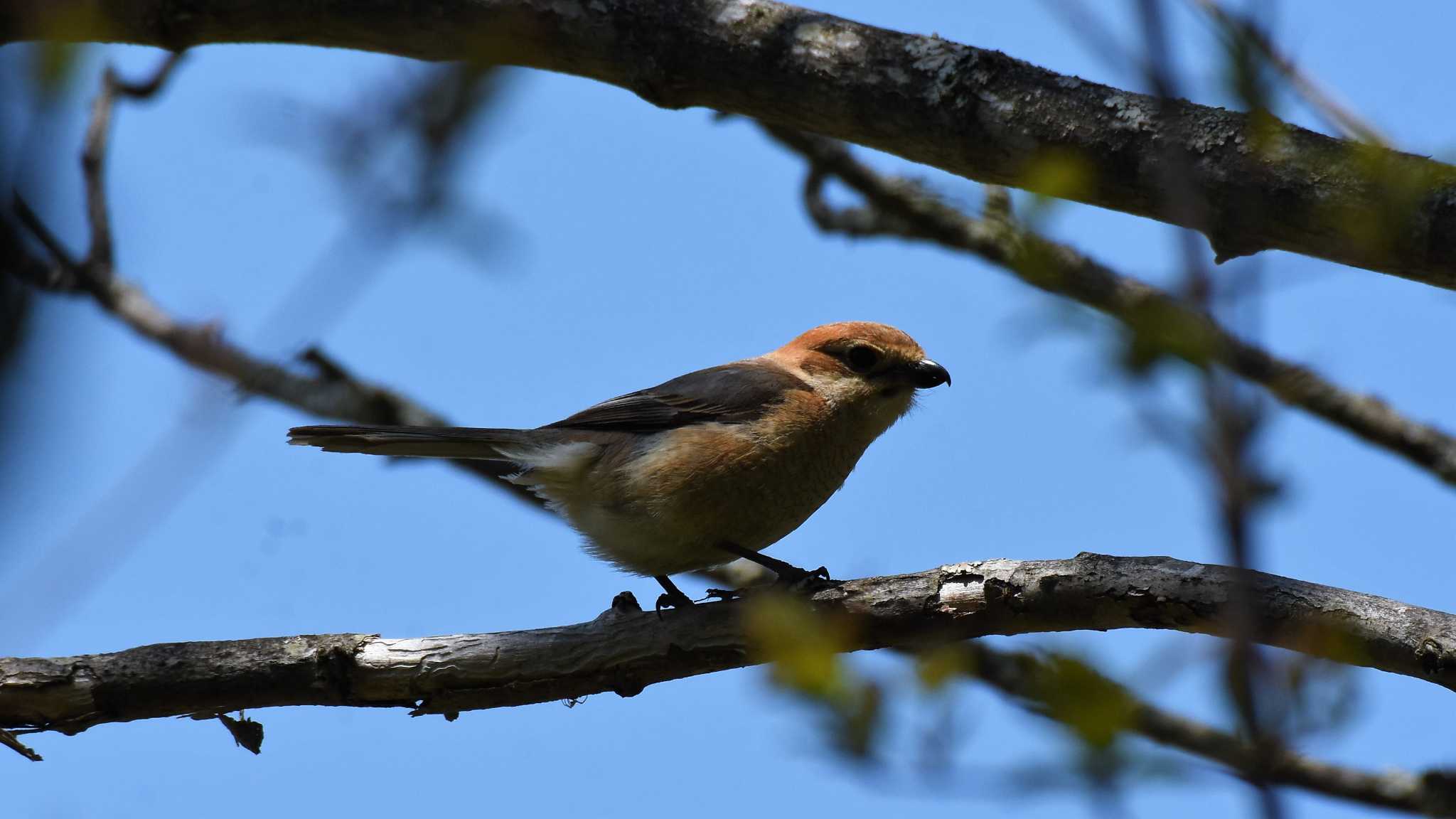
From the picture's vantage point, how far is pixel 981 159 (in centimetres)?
398

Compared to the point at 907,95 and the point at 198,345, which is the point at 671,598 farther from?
the point at 198,345

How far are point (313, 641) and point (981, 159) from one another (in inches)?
101

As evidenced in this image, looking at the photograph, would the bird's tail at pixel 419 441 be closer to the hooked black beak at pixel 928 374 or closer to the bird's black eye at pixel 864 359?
the bird's black eye at pixel 864 359

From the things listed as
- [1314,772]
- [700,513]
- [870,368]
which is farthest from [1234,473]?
[1314,772]

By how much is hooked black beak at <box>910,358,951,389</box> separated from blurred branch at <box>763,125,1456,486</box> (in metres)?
0.61

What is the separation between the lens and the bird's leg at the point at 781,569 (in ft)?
14.1

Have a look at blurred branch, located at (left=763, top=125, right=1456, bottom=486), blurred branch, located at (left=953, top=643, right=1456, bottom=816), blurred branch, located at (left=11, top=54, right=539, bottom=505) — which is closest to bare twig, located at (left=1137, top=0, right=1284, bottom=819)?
blurred branch, located at (left=763, top=125, right=1456, bottom=486)

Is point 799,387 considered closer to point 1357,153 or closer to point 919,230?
point 919,230

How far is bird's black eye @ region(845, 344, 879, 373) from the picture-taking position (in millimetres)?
5598

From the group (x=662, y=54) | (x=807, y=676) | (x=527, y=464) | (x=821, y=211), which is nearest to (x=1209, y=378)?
(x=807, y=676)

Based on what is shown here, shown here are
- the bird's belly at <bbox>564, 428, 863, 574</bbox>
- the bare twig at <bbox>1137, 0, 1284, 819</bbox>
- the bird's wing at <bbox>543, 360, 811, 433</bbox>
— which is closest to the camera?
the bare twig at <bbox>1137, 0, 1284, 819</bbox>

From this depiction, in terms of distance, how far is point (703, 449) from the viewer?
4.92m

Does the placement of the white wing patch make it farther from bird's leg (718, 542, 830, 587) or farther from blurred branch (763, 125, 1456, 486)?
blurred branch (763, 125, 1456, 486)

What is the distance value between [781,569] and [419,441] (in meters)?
1.49
